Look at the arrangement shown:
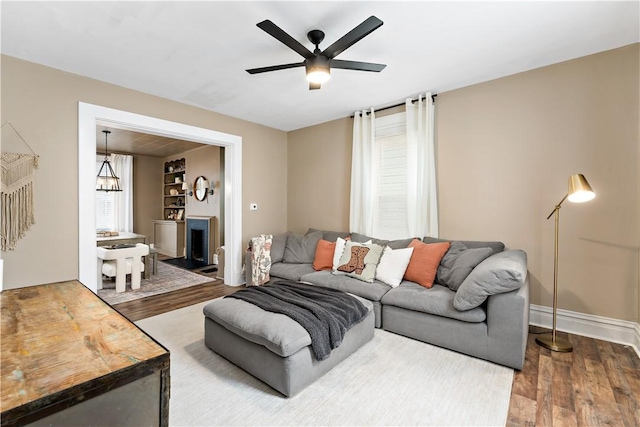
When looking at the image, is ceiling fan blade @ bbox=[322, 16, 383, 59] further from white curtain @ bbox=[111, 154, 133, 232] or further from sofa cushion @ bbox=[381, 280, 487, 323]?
white curtain @ bbox=[111, 154, 133, 232]

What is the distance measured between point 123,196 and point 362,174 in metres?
6.42

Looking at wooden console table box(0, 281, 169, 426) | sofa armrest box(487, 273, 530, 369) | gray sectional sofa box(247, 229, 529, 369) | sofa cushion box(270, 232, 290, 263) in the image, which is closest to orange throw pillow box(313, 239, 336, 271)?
gray sectional sofa box(247, 229, 529, 369)

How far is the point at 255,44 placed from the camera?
8.27 feet

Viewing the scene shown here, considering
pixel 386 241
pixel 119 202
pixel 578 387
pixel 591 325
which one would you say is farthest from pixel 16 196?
pixel 591 325

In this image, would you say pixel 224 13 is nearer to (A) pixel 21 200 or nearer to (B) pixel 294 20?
(B) pixel 294 20

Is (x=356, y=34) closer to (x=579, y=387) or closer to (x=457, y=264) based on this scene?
(x=457, y=264)

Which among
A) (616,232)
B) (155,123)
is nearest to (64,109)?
(155,123)

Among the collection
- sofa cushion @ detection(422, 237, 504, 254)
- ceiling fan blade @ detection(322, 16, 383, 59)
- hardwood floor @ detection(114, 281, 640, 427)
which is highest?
ceiling fan blade @ detection(322, 16, 383, 59)

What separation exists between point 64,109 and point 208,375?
2984mm

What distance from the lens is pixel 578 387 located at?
1994mm

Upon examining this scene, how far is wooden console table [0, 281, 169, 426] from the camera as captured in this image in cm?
67

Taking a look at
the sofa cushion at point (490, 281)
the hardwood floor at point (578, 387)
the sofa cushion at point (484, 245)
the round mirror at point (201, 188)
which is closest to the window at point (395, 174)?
the sofa cushion at point (484, 245)

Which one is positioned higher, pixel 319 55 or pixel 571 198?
pixel 319 55

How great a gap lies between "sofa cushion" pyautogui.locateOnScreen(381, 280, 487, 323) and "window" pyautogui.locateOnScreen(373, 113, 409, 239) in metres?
1.16
